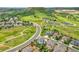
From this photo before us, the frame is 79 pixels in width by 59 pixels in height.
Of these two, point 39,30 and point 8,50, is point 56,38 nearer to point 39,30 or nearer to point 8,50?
point 39,30

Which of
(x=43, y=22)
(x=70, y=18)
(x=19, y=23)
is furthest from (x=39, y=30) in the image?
(x=70, y=18)

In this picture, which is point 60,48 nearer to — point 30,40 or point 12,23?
point 30,40

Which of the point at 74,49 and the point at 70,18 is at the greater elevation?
the point at 70,18

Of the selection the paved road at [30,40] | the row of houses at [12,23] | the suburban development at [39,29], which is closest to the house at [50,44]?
the suburban development at [39,29]

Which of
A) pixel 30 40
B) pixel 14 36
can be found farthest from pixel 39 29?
pixel 14 36

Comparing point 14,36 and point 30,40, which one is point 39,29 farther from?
point 14,36

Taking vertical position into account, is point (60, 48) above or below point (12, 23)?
below

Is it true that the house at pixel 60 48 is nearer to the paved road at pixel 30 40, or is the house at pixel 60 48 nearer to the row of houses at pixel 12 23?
the paved road at pixel 30 40

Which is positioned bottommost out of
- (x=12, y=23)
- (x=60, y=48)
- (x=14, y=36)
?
(x=60, y=48)
